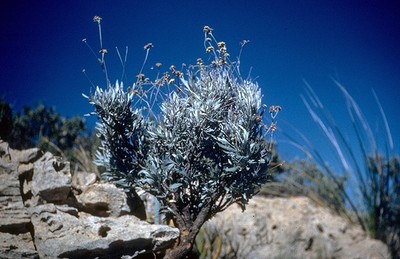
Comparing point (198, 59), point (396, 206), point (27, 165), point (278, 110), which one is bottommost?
point (396, 206)

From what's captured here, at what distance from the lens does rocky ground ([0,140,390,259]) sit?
15.4 ft

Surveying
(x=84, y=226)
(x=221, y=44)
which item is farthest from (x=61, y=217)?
(x=221, y=44)

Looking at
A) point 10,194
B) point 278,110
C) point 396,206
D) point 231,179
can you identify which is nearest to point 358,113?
point 396,206

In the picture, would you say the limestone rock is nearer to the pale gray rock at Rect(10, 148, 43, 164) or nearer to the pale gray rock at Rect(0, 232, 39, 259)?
the pale gray rock at Rect(0, 232, 39, 259)

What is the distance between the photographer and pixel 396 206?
10.6 feet

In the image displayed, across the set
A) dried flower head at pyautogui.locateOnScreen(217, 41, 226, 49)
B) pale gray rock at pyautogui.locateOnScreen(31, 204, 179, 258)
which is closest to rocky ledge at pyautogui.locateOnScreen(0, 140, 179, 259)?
pale gray rock at pyautogui.locateOnScreen(31, 204, 179, 258)

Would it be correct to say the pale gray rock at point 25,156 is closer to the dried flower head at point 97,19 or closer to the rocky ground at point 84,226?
the rocky ground at point 84,226

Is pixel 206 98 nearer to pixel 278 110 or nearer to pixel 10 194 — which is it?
pixel 278 110

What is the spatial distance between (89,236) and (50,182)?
4.82 ft

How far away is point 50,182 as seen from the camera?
240 inches

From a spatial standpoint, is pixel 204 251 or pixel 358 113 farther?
pixel 204 251

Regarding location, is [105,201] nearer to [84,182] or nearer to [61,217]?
[84,182]

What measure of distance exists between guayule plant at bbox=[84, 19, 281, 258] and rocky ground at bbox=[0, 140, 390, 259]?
68cm

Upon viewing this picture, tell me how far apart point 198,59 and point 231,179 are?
2.33 m
